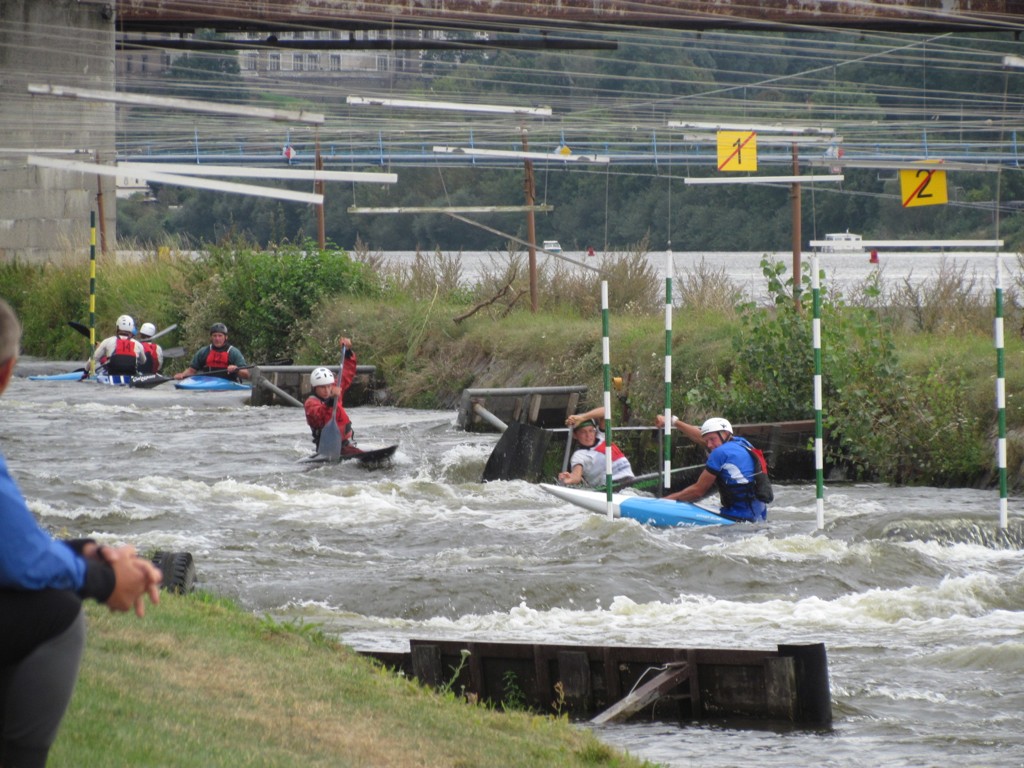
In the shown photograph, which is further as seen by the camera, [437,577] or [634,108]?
[634,108]

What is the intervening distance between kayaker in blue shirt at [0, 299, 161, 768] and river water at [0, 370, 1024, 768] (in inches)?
150

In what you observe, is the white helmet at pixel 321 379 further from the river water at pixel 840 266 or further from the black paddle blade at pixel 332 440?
the river water at pixel 840 266

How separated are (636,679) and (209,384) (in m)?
19.4

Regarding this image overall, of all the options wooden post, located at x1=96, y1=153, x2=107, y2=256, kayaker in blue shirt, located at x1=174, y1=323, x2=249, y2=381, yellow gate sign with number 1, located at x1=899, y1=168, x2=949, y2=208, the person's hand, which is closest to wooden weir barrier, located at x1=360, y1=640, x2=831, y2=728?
the person's hand

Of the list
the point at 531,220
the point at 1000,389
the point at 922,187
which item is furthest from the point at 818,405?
the point at 531,220

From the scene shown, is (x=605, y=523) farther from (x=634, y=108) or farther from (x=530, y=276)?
(x=634, y=108)

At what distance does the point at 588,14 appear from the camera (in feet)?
100

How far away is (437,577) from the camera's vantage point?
1133 centimetres

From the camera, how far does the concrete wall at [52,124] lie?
28.6 meters

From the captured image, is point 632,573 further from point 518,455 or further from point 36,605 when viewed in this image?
point 36,605

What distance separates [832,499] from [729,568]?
4120 millimetres

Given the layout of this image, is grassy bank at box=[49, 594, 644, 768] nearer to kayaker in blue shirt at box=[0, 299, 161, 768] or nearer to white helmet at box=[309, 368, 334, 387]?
kayaker in blue shirt at box=[0, 299, 161, 768]

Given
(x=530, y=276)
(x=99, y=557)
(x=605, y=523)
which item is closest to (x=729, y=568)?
(x=605, y=523)

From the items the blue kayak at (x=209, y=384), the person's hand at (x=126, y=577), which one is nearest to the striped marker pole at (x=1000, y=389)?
the person's hand at (x=126, y=577)
